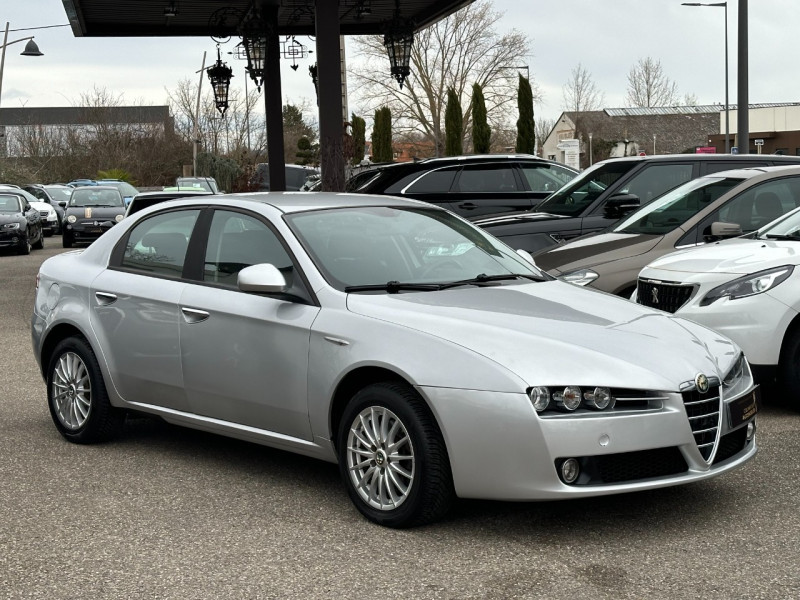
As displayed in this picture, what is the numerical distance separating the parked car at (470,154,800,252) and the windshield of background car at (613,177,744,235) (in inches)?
31.7

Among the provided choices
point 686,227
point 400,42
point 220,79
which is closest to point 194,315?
point 686,227

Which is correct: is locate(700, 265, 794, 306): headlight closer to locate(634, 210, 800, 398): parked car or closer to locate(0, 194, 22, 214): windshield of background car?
locate(634, 210, 800, 398): parked car

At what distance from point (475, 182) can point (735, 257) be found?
739cm

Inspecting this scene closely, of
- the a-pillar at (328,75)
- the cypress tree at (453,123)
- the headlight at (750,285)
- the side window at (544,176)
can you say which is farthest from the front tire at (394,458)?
the cypress tree at (453,123)

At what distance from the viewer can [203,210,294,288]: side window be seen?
6.09 meters

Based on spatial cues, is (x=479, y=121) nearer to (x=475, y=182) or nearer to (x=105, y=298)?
(x=475, y=182)

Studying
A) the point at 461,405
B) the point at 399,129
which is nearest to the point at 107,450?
the point at 461,405

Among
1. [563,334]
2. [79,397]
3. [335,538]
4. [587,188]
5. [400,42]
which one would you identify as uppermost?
[400,42]

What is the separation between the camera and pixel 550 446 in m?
4.77

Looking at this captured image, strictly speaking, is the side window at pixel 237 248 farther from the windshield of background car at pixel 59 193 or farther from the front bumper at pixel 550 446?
the windshield of background car at pixel 59 193

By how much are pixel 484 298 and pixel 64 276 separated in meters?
3.04

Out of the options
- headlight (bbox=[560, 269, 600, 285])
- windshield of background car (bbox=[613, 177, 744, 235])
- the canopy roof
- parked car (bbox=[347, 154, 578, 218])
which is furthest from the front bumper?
the canopy roof

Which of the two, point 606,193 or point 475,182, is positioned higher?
point 475,182

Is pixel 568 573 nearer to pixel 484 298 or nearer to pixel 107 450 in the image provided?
pixel 484 298
